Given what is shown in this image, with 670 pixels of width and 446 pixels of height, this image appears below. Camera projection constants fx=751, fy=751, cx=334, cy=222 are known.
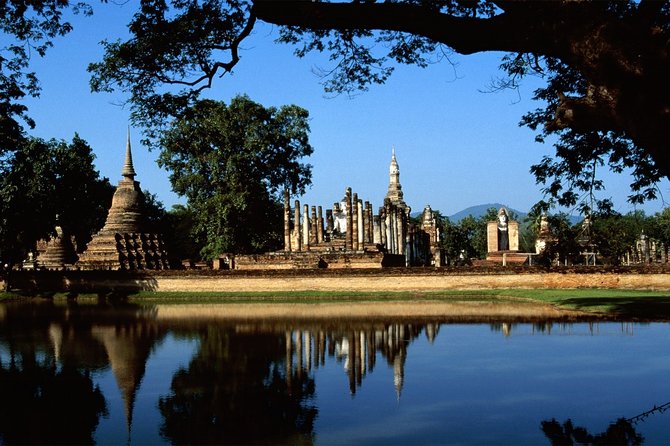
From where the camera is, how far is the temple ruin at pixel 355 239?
35406 mm

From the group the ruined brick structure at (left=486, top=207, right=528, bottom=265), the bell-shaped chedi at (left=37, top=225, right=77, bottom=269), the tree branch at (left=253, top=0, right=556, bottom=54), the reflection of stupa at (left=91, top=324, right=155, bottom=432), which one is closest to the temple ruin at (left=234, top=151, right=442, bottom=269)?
the ruined brick structure at (left=486, top=207, right=528, bottom=265)

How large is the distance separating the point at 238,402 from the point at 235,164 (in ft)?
115

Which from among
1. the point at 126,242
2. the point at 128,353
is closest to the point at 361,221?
the point at 126,242

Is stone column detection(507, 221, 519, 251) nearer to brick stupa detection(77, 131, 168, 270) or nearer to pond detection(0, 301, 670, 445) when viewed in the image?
brick stupa detection(77, 131, 168, 270)

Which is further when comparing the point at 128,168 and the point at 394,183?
the point at 394,183

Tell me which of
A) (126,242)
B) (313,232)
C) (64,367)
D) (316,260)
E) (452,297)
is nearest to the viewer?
(64,367)

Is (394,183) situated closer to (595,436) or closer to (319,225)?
(319,225)

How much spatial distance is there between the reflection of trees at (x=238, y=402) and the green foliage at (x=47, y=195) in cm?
1738

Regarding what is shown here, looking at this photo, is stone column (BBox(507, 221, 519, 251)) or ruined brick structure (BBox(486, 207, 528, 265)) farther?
stone column (BBox(507, 221, 519, 251))

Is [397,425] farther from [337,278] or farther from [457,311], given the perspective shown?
[337,278]

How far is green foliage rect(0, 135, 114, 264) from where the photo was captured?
32.9 metres

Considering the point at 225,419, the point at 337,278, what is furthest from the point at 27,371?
the point at 337,278

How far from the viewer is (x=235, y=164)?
140ft

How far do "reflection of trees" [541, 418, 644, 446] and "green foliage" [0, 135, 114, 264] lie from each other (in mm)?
22695
